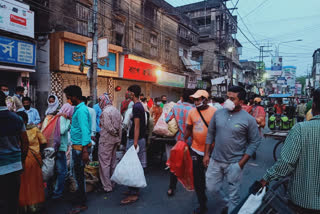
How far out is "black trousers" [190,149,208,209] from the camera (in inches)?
135

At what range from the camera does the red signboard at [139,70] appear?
1368 centimetres

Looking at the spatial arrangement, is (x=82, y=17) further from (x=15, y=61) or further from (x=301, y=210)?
(x=301, y=210)

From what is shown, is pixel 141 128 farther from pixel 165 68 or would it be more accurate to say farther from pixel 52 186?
pixel 165 68

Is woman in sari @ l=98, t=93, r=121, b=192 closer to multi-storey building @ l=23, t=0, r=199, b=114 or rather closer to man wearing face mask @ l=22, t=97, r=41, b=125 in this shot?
man wearing face mask @ l=22, t=97, r=41, b=125

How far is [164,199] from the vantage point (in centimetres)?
407

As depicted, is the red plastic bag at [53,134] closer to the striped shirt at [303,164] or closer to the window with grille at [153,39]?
the striped shirt at [303,164]

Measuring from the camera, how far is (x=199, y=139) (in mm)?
3484

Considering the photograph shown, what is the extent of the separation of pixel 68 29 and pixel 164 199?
9519 millimetres

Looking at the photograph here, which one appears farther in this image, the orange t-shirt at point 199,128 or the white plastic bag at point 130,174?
the white plastic bag at point 130,174

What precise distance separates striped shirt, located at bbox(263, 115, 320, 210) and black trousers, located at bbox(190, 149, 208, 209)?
1656mm

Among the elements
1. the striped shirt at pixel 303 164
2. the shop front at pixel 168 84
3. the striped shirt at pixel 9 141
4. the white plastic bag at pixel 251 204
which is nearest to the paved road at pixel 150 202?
the striped shirt at pixel 9 141

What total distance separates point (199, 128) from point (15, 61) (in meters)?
7.80

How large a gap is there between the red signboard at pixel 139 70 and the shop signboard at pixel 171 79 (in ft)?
2.53

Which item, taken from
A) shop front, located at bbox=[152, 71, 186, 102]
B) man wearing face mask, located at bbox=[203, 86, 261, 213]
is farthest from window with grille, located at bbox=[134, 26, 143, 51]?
man wearing face mask, located at bbox=[203, 86, 261, 213]
